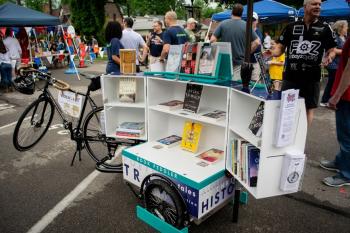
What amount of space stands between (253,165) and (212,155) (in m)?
0.68

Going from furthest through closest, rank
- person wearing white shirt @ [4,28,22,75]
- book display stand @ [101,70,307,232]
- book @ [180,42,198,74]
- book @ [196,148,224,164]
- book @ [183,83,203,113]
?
1. person wearing white shirt @ [4,28,22,75]
2. book @ [183,83,203,113]
3. book @ [180,42,198,74]
4. book @ [196,148,224,164]
5. book display stand @ [101,70,307,232]

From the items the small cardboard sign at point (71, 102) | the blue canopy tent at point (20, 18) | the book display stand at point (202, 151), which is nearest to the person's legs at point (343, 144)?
the book display stand at point (202, 151)

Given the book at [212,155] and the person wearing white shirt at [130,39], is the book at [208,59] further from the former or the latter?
the person wearing white shirt at [130,39]

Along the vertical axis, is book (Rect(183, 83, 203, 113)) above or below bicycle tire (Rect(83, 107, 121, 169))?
above

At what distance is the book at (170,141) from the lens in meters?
3.26

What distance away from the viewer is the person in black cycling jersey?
347cm

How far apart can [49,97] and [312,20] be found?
3418 millimetres

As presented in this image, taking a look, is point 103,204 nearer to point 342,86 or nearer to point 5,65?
point 342,86

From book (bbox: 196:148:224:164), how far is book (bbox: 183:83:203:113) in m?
0.45

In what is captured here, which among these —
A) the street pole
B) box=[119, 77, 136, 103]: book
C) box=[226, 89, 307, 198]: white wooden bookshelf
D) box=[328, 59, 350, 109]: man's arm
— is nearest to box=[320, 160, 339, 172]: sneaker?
box=[328, 59, 350, 109]: man's arm

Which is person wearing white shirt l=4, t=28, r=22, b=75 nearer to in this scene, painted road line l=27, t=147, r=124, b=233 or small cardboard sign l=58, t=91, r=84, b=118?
small cardboard sign l=58, t=91, r=84, b=118

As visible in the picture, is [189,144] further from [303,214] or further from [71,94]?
[71,94]

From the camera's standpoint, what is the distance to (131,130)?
11.6 ft

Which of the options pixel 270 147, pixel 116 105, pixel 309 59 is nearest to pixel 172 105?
pixel 116 105
